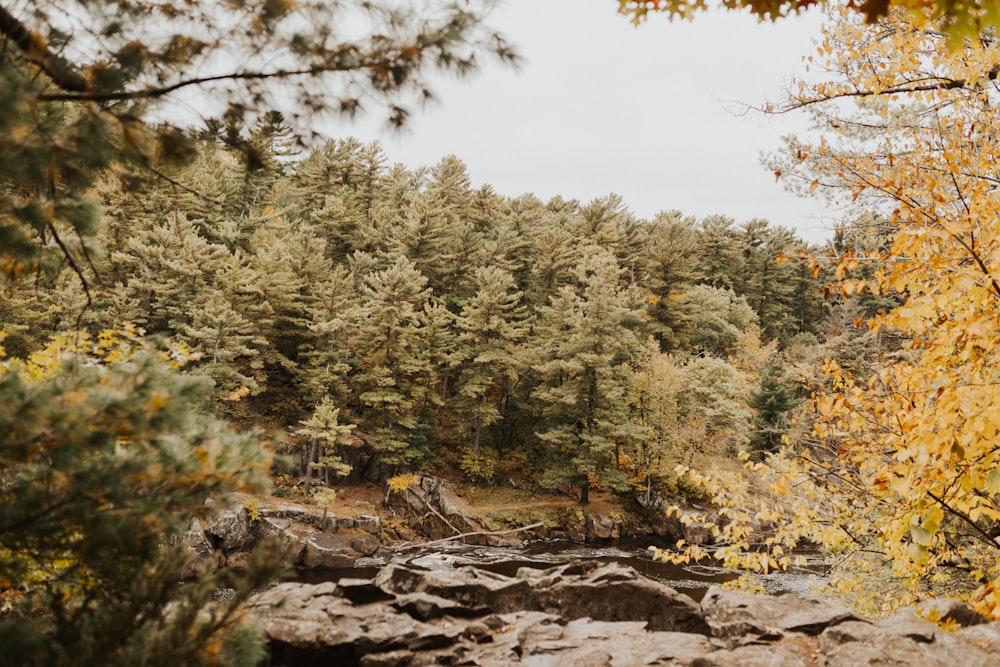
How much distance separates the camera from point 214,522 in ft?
61.8

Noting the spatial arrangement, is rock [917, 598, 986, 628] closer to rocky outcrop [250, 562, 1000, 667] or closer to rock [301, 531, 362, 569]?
rocky outcrop [250, 562, 1000, 667]

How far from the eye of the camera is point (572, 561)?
17406 mm

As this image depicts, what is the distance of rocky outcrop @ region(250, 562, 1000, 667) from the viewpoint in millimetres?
5152

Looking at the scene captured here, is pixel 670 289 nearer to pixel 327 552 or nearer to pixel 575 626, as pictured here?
pixel 327 552

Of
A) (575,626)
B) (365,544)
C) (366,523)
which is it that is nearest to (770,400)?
(366,523)

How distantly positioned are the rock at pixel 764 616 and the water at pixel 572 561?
10.4 meters

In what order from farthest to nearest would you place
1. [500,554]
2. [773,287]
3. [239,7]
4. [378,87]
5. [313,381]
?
[773,287], [313,381], [500,554], [378,87], [239,7]

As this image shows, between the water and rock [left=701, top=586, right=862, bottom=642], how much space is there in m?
10.4

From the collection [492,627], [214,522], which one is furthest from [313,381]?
[492,627]

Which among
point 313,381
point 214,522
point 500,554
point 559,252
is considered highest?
point 559,252

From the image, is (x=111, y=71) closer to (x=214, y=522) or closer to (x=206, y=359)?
(x=214, y=522)

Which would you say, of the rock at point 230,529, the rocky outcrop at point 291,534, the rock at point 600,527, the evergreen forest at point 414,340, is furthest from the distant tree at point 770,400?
the rock at point 230,529

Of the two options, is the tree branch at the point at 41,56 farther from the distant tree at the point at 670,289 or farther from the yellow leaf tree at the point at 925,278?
the distant tree at the point at 670,289

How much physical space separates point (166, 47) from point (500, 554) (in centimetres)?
2082
